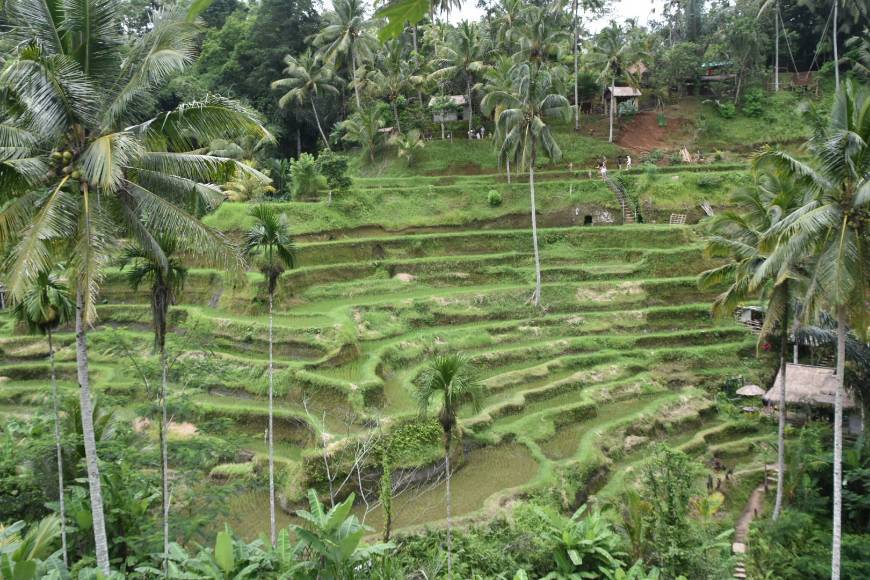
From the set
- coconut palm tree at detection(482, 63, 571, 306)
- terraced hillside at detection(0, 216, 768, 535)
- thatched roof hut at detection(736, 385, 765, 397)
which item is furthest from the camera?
coconut palm tree at detection(482, 63, 571, 306)

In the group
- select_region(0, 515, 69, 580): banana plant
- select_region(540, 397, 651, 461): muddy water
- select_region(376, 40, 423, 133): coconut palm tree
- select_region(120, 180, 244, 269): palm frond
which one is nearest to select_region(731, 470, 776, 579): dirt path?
select_region(540, 397, 651, 461): muddy water

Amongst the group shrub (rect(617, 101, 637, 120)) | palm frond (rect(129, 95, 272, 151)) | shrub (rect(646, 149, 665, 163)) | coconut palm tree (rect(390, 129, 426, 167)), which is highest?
shrub (rect(617, 101, 637, 120))

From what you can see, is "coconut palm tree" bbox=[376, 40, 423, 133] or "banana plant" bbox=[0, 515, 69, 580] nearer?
"banana plant" bbox=[0, 515, 69, 580]

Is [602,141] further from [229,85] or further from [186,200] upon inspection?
[186,200]

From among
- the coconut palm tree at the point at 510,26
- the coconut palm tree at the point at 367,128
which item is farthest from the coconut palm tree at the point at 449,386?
the coconut palm tree at the point at 510,26

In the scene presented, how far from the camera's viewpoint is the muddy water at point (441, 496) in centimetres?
1543

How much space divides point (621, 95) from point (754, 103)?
350 inches

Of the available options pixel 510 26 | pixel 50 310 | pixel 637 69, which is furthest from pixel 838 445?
pixel 637 69

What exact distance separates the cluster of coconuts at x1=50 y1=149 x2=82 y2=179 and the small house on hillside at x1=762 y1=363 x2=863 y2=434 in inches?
829

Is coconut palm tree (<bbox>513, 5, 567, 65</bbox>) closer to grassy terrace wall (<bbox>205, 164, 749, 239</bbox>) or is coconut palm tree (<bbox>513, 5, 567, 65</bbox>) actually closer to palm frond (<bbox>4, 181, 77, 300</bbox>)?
grassy terrace wall (<bbox>205, 164, 749, 239</bbox>)

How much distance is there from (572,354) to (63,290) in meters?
17.8

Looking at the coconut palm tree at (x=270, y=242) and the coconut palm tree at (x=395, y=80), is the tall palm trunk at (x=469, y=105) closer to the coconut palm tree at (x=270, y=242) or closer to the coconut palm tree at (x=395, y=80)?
the coconut palm tree at (x=395, y=80)

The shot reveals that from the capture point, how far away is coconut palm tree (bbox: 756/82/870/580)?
10867 millimetres

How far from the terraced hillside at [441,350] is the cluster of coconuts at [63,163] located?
212 inches
